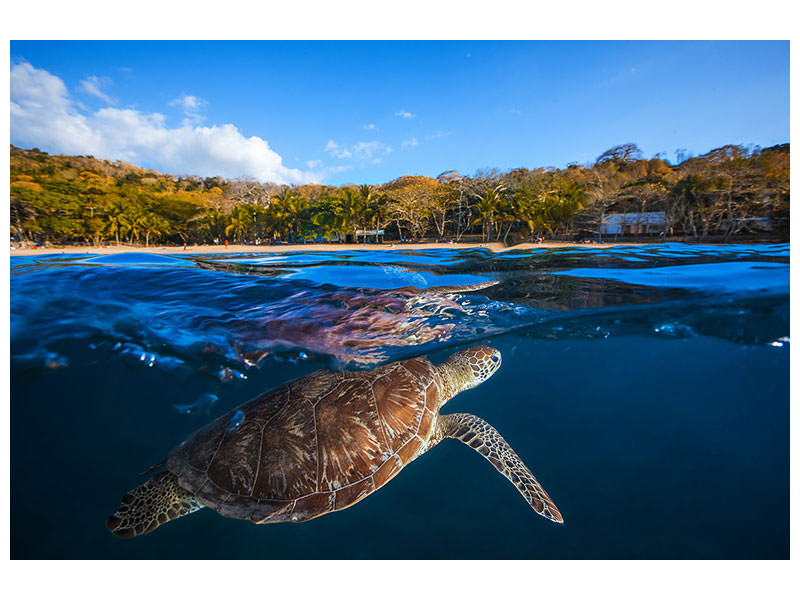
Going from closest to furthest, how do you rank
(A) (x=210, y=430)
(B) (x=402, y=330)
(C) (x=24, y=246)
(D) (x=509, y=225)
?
(A) (x=210, y=430), (B) (x=402, y=330), (C) (x=24, y=246), (D) (x=509, y=225)

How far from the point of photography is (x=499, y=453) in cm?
381

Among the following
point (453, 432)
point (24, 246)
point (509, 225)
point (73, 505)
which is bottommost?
point (73, 505)

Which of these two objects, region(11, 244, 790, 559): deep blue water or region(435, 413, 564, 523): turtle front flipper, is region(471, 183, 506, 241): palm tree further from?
region(435, 413, 564, 523): turtle front flipper

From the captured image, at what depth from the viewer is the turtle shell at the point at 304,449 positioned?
9.18ft

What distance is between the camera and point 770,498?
4648 mm

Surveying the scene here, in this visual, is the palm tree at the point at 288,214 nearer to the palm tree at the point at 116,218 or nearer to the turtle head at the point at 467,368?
the palm tree at the point at 116,218

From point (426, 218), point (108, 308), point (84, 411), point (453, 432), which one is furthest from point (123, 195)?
point (453, 432)

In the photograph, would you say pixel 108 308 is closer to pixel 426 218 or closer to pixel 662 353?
pixel 662 353

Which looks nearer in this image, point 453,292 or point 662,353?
point 453,292

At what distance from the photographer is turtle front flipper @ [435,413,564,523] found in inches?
127

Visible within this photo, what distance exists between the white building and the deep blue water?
1696 millimetres

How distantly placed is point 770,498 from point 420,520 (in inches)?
238

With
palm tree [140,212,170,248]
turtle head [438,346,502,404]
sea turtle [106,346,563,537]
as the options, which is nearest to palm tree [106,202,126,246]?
palm tree [140,212,170,248]

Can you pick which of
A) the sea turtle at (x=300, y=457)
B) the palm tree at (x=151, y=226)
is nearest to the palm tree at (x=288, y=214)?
the palm tree at (x=151, y=226)
